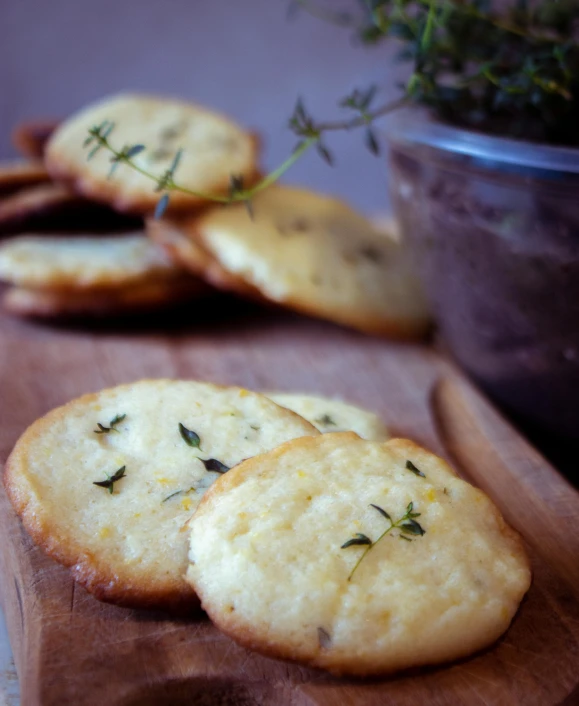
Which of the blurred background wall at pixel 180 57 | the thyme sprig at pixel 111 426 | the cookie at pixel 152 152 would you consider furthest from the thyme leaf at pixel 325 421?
the blurred background wall at pixel 180 57

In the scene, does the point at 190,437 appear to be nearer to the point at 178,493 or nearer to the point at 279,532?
the point at 178,493

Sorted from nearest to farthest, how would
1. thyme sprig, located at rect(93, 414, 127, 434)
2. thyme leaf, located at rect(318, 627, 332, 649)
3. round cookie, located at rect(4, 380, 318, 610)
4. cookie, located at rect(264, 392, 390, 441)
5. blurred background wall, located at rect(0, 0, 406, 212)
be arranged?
thyme leaf, located at rect(318, 627, 332, 649), round cookie, located at rect(4, 380, 318, 610), thyme sprig, located at rect(93, 414, 127, 434), cookie, located at rect(264, 392, 390, 441), blurred background wall, located at rect(0, 0, 406, 212)

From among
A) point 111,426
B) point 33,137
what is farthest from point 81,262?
point 111,426

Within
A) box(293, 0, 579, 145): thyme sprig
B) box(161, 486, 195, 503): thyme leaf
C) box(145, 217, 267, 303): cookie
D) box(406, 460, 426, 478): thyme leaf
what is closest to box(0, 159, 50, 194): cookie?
box(145, 217, 267, 303): cookie

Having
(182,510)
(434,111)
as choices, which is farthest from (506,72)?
(182,510)

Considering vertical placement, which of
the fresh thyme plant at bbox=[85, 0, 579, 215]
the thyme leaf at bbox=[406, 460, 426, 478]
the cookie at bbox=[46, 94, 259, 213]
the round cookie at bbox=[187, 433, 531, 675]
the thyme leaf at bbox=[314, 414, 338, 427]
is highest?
the fresh thyme plant at bbox=[85, 0, 579, 215]

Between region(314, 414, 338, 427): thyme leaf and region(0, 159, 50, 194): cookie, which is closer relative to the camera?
region(314, 414, 338, 427): thyme leaf

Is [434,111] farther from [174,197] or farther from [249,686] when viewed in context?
[249,686]

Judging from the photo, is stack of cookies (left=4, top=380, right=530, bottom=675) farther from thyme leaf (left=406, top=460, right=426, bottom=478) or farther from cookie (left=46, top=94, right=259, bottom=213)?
cookie (left=46, top=94, right=259, bottom=213)
